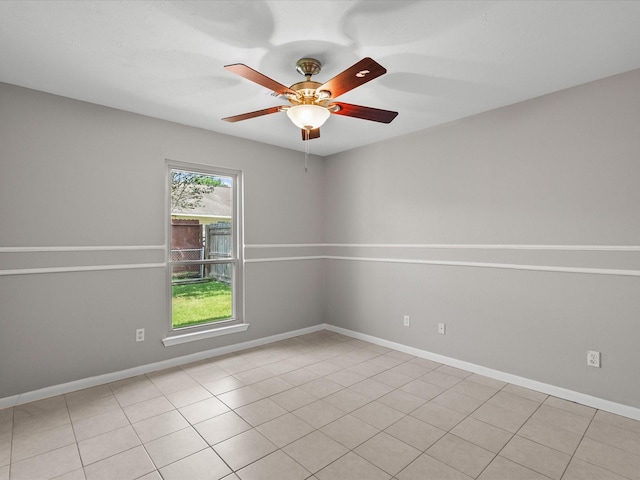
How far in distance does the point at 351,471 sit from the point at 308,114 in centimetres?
217

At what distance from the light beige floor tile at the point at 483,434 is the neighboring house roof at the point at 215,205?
310cm

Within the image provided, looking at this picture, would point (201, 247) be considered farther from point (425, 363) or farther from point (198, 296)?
point (425, 363)

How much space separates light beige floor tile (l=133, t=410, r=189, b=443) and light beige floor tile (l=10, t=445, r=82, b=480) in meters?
0.35

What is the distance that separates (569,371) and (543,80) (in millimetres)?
2288

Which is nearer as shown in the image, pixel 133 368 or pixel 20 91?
pixel 20 91

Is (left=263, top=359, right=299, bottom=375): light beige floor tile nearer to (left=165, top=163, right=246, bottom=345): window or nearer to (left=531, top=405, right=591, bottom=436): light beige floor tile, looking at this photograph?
(left=165, top=163, right=246, bottom=345): window

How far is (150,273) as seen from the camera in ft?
10.9

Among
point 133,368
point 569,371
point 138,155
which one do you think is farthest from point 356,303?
point 138,155

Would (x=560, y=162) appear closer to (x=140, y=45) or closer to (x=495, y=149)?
(x=495, y=149)

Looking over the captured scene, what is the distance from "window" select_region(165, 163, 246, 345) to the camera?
3586 mm

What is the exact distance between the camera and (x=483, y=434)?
2.26 metres

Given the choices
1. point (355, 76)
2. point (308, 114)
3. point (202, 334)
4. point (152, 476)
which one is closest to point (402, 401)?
point (152, 476)

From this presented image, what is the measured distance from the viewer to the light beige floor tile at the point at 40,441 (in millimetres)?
2057

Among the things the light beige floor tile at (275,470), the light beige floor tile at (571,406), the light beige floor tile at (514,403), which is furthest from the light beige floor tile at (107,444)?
the light beige floor tile at (571,406)
